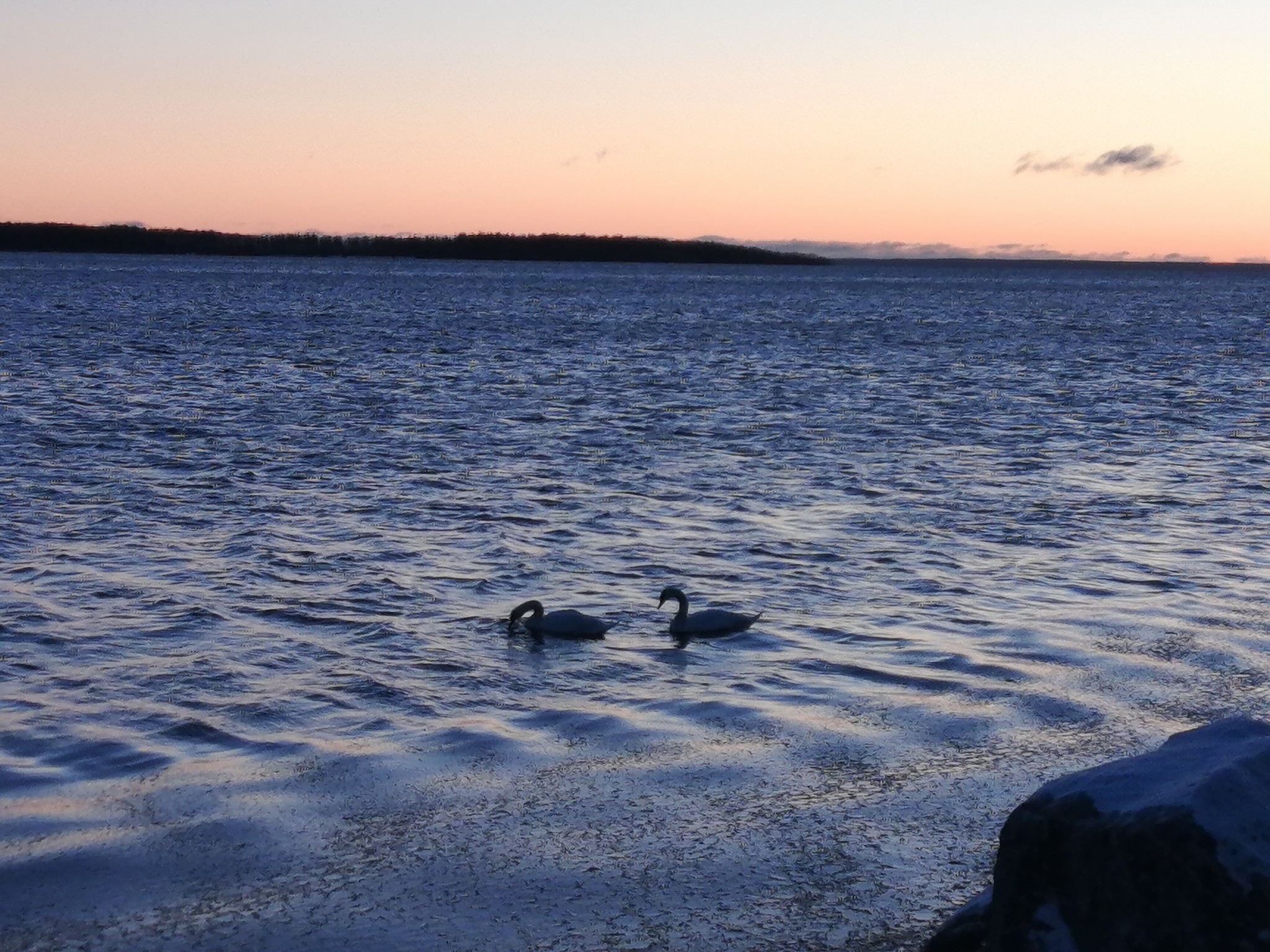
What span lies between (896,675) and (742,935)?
4.07 m

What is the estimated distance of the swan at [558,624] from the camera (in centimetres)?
1038

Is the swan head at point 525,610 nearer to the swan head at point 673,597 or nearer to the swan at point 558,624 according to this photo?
the swan at point 558,624

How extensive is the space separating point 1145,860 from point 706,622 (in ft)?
20.4

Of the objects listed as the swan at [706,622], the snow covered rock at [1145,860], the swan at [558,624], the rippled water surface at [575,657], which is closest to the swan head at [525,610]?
the swan at [558,624]

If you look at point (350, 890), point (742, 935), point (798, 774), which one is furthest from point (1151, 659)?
point (350, 890)

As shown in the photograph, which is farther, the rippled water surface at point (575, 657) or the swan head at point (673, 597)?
the swan head at point (673, 597)

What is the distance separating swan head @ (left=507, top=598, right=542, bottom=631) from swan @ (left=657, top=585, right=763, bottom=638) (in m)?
1.06

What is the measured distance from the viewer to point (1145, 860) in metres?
4.38

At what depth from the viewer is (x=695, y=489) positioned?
17969 millimetres

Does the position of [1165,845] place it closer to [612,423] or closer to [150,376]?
[612,423]

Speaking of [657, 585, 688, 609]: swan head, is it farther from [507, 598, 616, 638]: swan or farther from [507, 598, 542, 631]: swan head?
[507, 598, 542, 631]: swan head

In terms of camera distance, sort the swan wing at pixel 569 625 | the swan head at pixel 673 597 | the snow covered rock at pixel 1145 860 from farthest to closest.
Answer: the swan head at pixel 673 597
the swan wing at pixel 569 625
the snow covered rock at pixel 1145 860

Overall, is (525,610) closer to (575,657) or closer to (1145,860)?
(575,657)

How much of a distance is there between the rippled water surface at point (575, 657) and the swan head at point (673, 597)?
0.17 meters
